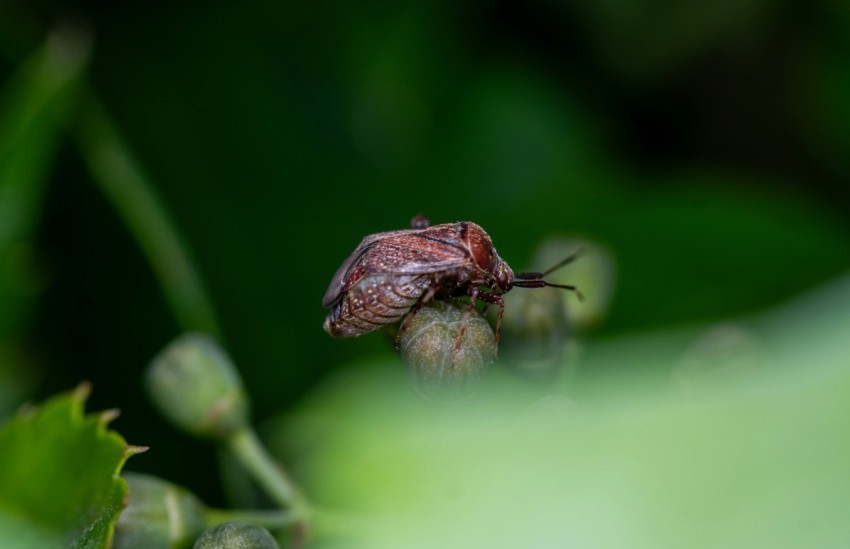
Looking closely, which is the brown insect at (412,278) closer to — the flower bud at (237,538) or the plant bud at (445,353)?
the plant bud at (445,353)

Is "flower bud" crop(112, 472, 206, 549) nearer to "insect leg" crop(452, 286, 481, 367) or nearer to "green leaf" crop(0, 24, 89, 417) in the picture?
"insect leg" crop(452, 286, 481, 367)

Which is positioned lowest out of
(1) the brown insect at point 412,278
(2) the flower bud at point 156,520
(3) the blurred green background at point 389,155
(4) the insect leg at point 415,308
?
(2) the flower bud at point 156,520

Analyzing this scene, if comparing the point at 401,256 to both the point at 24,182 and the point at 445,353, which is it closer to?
the point at 445,353

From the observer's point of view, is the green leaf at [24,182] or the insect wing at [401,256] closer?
the insect wing at [401,256]

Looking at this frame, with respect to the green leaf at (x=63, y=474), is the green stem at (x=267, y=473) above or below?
above

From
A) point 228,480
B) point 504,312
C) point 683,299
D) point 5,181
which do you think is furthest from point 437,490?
point 683,299

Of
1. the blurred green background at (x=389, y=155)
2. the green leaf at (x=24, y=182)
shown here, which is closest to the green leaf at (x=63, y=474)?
the green leaf at (x=24, y=182)

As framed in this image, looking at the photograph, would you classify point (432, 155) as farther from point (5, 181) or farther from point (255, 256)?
point (5, 181)

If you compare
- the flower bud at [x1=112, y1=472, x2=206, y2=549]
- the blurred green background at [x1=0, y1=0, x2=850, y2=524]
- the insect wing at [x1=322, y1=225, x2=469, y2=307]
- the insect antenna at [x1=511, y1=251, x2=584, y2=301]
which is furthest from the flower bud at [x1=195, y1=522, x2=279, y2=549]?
the blurred green background at [x1=0, y1=0, x2=850, y2=524]
